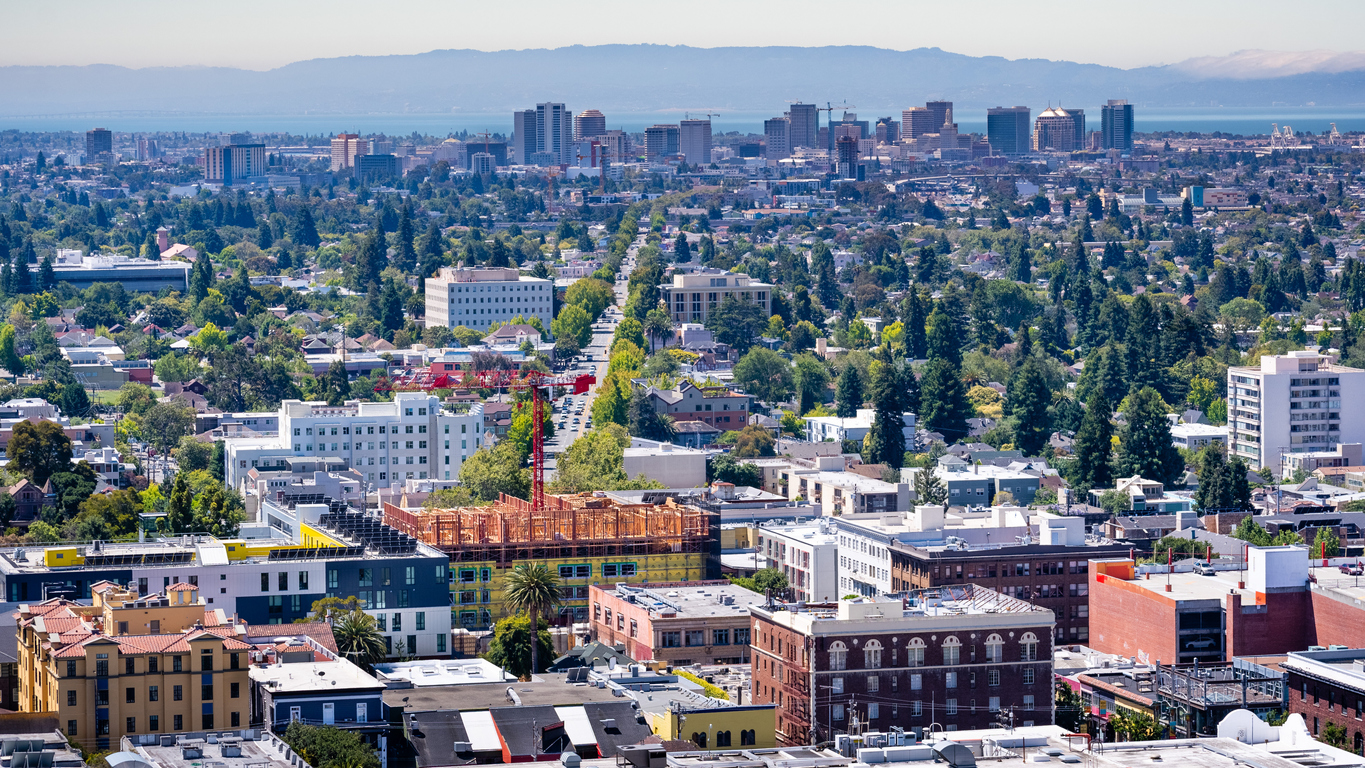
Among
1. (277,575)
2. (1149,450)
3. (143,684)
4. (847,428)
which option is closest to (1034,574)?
(277,575)

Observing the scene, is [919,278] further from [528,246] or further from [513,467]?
[513,467]

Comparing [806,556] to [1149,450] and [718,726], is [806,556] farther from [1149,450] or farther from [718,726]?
[1149,450]

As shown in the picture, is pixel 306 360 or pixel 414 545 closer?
pixel 414 545

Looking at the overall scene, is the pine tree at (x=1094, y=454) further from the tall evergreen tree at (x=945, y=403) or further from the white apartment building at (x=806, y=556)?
the white apartment building at (x=806, y=556)

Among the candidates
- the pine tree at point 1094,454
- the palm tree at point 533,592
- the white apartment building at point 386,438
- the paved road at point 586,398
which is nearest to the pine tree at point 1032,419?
the pine tree at point 1094,454

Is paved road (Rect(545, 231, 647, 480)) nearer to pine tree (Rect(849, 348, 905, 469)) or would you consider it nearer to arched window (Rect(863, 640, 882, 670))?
pine tree (Rect(849, 348, 905, 469))

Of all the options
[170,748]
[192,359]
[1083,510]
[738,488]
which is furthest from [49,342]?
[170,748]

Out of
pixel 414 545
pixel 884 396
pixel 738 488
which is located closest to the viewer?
pixel 414 545
